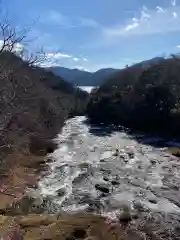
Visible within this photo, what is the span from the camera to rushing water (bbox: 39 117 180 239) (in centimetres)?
2191

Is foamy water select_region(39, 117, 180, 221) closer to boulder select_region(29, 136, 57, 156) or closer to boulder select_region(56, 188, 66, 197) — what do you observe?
boulder select_region(56, 188, 66, 197)

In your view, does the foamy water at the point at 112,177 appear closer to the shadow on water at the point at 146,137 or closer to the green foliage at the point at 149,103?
the shadow on water at the point at 146,137

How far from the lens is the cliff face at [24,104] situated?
9.31 metres

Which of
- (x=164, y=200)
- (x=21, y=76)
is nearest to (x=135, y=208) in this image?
(x=164, y=200)

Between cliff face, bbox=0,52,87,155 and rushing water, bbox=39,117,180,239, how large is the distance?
13.2ft

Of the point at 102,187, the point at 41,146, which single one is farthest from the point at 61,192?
the point at 41,146

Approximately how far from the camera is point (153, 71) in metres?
68.6

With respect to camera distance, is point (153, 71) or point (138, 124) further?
point (153, 71)

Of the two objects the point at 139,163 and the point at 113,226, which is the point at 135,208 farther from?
the point at 139,163

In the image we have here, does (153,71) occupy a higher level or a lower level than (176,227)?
higher

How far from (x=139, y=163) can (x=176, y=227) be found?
1493cm

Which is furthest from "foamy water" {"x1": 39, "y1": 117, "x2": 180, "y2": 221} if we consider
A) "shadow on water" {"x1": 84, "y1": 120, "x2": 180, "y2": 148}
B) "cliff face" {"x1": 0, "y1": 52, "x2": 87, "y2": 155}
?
"cliff face" {"x1": 0, "y1": 52, "x2": 87, "y2": 155}

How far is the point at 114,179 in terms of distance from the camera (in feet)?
91.0

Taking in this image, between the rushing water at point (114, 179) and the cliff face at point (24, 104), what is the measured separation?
158 inches
